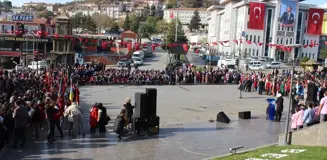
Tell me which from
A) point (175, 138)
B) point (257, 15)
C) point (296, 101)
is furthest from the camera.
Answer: point (257, 15)

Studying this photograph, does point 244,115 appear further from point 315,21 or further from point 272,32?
point 315,21

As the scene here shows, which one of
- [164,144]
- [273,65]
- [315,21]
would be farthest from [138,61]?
[164,144]

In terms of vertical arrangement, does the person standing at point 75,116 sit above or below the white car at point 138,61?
below

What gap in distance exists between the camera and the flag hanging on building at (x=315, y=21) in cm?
7881

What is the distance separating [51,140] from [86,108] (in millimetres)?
7681

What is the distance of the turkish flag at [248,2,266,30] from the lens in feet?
249

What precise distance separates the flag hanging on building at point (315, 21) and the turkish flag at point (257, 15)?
31.8 ft

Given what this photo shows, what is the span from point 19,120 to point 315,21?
78946mm

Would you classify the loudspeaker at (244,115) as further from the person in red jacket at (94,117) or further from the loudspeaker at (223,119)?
the person in red jacket at (94,117)

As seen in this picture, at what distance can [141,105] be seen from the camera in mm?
14961

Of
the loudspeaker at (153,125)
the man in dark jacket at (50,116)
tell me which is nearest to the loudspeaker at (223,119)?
the loudspeaker at (153,125)

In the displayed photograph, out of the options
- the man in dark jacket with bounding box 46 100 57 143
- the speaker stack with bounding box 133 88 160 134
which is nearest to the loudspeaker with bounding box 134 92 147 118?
the speaker stack with bounding box 133 88 160 134

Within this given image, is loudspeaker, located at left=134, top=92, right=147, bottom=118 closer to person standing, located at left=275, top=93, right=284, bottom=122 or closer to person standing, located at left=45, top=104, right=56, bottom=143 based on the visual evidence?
person standing, located at left=45, top=104, right=56, bottom=143

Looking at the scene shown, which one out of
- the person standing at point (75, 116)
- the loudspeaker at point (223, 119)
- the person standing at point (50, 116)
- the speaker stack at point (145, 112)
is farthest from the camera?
the loudspeaker at point (223, 119)
